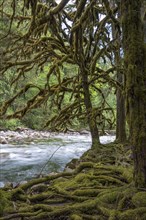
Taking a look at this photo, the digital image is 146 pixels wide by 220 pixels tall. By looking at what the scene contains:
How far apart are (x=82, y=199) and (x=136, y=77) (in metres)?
1.21

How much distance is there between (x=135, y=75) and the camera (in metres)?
2.57

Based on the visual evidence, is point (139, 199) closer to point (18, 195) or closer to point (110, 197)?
point (110, 197)

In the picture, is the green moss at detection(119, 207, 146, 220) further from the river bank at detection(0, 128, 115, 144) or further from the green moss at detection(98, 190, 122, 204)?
the river bank at detection(0, 128, 115, 144)

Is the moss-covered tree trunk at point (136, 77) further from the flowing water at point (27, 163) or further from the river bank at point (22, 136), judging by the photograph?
the river bank at point (22, 136)

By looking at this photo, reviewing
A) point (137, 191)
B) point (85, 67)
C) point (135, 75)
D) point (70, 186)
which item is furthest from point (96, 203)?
point (85, 67)

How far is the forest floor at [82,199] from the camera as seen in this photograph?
249 cm

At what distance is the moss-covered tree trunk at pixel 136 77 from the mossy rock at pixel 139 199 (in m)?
0.13

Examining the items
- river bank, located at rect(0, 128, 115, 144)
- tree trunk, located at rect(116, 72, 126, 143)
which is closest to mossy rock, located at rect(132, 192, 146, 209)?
tree trunk, located at rect(116, 72, 126, 143)

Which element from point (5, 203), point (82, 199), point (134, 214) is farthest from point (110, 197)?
point (5, 203)

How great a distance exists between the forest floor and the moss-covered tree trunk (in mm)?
247

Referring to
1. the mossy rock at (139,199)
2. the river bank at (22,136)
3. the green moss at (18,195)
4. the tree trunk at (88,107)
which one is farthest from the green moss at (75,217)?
A: the river bank at (22,136)

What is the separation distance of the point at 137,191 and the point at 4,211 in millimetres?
1203

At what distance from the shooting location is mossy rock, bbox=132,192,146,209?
246 centimetres

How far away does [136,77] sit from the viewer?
8.43ft
